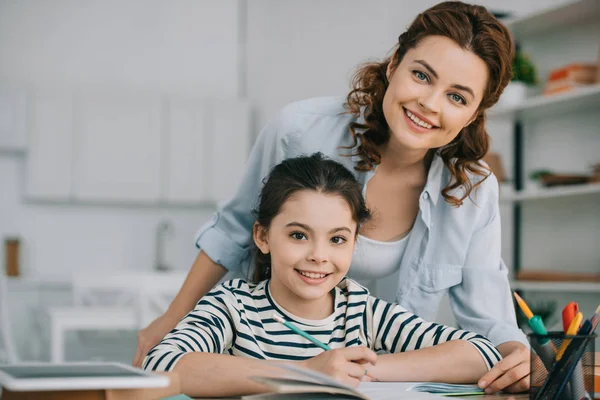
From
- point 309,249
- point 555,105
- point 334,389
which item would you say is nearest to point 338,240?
point 309,249

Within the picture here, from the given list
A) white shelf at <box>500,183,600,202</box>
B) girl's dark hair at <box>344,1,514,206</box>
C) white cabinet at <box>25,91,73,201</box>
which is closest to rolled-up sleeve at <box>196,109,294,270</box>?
girl's dark hair at <box>344,1,514,206</box>

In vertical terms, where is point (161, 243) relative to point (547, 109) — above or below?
below

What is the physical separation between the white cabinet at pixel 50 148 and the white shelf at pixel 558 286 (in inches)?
136

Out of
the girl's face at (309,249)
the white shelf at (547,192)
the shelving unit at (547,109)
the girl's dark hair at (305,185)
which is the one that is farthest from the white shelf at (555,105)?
the girl's face at (309,249)

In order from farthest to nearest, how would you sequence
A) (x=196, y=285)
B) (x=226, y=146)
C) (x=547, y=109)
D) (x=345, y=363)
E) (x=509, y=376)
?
1. (x=226, y=146)
2. (x=547, y=109)
3. (x=196, y=285)
4. (x=509, y=376)
5. (x=345, y=363)

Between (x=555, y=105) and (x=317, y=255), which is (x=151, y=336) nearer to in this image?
(x=317, y=255)

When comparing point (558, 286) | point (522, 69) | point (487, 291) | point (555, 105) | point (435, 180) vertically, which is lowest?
point (558, 286)

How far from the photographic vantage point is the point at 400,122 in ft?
4.88

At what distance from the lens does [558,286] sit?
3469 millimetres

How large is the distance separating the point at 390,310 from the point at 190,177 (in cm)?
483

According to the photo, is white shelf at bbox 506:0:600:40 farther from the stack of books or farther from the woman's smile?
the woman's smile

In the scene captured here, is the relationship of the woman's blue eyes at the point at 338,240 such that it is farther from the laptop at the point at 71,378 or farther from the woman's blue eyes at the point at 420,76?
the laptop at the point at 71,378

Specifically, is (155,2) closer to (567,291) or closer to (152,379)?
(567,291)

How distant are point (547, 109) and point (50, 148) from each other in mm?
3654
